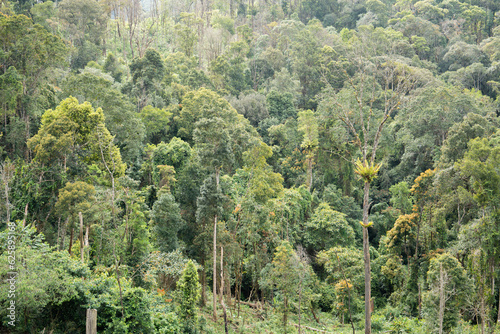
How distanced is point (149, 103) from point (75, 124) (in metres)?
14.4

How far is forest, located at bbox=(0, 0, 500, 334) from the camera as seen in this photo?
12.8m

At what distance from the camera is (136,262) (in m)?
17.3

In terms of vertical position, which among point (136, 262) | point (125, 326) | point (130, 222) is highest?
point (130, 222)

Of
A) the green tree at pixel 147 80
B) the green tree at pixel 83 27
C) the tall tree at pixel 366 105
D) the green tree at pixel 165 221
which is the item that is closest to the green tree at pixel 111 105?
the green tree at pixel 147 80

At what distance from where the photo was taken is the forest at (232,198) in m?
12.8

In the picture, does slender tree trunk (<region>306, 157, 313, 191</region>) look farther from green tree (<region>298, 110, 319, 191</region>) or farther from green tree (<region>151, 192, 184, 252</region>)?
green tree (<region>151, 192, 184, 252</region>)

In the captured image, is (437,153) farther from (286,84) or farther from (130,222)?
(130,222)

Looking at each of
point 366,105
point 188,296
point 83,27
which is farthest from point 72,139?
point 83,27

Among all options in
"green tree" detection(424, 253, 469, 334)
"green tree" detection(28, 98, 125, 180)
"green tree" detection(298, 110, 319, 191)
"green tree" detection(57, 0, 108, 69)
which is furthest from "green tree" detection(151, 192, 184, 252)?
"green tree" detection(57, 0, 108, 69)

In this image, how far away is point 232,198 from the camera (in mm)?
22984

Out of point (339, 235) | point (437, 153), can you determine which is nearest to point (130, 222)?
point (339, 235)

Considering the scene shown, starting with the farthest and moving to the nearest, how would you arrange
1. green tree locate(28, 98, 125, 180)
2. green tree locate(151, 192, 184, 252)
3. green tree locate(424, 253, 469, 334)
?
green tree locate(151, 192, 184, 252)
green tree locate(28, 98, 125, 180)
green tree locate(424, 253, 469, 334)

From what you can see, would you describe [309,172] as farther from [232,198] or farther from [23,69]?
[23,69]

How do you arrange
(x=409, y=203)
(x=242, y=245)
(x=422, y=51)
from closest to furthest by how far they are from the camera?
(x=242, y=245), (x=409, y=203), (x=422, y=51)
